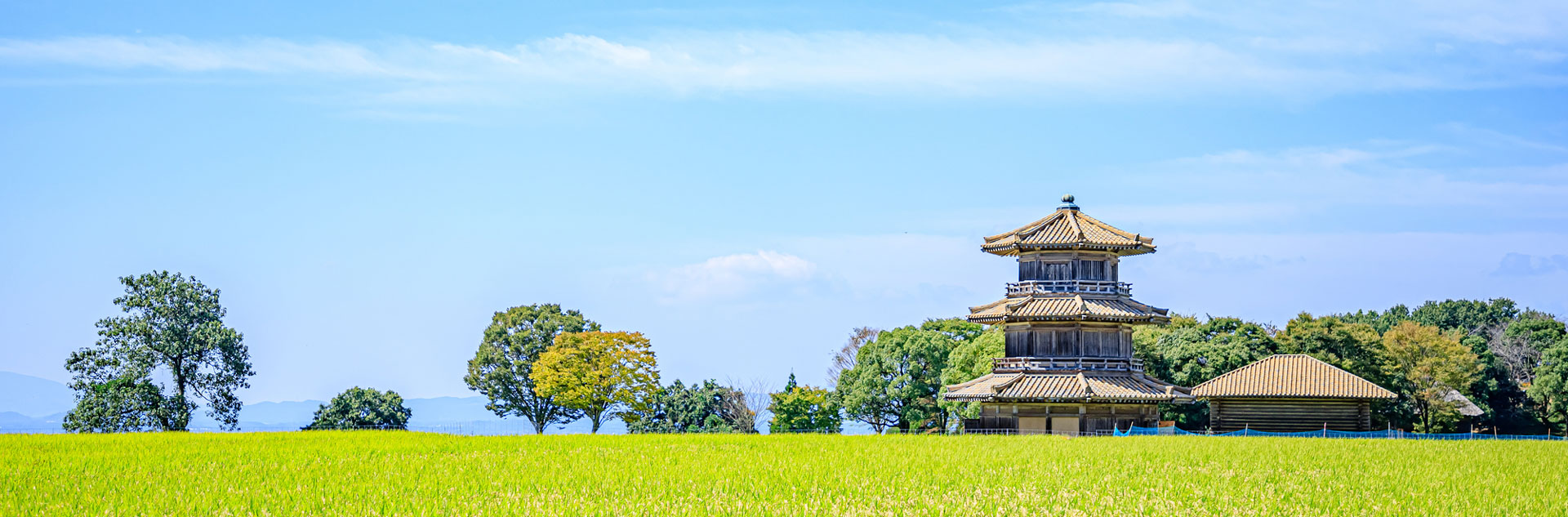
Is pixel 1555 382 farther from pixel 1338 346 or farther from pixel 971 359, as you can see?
pixel 971 359

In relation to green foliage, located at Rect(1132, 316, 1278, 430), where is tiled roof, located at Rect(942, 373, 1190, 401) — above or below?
below

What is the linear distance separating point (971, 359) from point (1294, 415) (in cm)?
1296

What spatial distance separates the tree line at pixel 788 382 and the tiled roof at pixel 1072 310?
4009mm

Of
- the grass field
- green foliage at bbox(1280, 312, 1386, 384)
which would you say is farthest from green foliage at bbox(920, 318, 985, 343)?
the grass field

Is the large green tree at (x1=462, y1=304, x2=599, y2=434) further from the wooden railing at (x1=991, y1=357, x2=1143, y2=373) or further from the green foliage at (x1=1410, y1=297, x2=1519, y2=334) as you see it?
the green foliage at (x1=1410, y1=297, x2=1519, y2=334)

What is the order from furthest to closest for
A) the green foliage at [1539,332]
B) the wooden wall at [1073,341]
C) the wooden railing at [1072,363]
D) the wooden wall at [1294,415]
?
the green foliage at [1539,332] < the wooden wall at [1294,415] < the wooden wall at [1073,341] < the wooden railing at [1072,363]

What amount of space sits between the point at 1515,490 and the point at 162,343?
45.8 meters

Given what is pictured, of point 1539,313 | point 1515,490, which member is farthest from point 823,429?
point 1539,313

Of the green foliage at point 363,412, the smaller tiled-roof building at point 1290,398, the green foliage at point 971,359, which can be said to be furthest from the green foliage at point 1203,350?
the green foliage at point 363,412

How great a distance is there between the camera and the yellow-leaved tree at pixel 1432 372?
62719 millimetres

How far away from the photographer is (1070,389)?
45375 mm

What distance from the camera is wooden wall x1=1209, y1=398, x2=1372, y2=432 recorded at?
161ft

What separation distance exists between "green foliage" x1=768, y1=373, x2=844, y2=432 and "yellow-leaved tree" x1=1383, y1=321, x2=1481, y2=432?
24875 millimetres

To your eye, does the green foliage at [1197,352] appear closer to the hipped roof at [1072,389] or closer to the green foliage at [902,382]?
the hipped roof at [1072,389]
